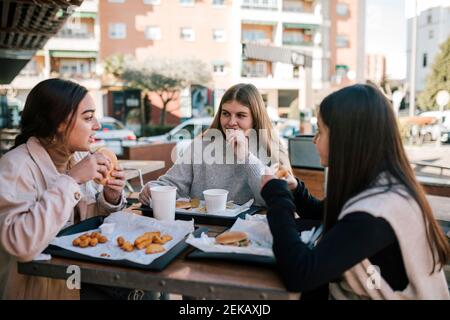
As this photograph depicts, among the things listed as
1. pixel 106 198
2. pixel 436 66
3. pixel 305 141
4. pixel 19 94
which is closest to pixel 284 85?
pixel 436 66

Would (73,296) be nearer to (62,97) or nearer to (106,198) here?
(106,198)

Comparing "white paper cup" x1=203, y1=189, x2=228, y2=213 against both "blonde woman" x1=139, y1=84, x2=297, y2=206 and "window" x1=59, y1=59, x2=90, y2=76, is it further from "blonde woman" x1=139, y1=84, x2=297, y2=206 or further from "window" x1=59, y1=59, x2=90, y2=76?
"window" x1=59, y1=59, x2=90, y2=76

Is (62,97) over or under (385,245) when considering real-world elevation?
over

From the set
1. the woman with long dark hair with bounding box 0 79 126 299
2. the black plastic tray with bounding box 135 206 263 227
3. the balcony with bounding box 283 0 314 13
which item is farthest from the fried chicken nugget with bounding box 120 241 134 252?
the balcony with bounding box 283 0 314 13

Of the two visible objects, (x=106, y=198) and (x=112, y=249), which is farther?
(x=106, y=198)

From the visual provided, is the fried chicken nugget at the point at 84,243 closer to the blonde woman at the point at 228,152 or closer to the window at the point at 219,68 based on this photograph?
the blonde woman at the point at 228,152

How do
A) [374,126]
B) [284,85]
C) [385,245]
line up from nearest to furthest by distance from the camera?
[385,245] → [374,126] → [284,85]

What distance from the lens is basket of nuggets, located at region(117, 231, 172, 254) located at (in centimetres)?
140

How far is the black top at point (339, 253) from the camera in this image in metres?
1.15

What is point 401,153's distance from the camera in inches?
53.1

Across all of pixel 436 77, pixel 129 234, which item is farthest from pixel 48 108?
pixel 436 77

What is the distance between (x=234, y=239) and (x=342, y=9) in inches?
1430

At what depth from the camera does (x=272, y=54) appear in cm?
693
